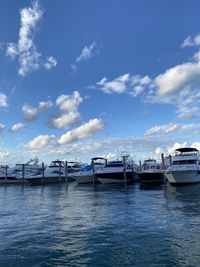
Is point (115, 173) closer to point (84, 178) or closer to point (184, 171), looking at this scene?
point (84, 178)

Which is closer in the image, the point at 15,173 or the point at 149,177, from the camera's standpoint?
the point at 149,177

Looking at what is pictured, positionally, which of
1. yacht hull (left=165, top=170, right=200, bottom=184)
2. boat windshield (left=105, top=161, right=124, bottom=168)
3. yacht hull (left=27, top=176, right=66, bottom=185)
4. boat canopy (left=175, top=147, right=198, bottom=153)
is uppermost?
boat canopy (left=175, top=147, right=198, bottom=153)

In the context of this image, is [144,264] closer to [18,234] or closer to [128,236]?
[128,236]

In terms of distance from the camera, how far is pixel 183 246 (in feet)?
45.7

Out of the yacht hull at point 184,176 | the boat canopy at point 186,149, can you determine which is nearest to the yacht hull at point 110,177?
the boat canopy at point 186,149

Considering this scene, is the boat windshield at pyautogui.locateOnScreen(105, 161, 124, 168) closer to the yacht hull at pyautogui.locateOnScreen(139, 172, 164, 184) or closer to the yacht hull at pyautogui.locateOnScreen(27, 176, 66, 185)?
the yacht hull at pyautogui.locateOnScreen(139, 172, 164, 184)

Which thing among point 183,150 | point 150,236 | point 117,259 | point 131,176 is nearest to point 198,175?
point 183,150

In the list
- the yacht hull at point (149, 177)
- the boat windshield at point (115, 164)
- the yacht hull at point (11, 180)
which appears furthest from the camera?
the yacht hull at point (11, 180)

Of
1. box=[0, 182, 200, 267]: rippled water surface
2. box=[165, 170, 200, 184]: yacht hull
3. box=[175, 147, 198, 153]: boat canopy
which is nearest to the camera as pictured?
box=[0, 182, 200, 267]: rippled water surface

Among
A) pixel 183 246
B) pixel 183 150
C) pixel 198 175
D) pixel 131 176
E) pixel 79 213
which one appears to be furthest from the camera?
pixel 131 176

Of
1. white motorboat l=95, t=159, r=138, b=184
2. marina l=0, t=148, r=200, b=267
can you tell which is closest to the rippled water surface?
marina l=0, t=148, r=200, b=267

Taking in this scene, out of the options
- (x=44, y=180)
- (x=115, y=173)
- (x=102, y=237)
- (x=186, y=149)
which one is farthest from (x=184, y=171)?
(x=102, y=237)

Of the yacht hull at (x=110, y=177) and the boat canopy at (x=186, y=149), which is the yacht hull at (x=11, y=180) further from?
the boat canopy at (x=186, y=149)

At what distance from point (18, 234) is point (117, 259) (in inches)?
250
